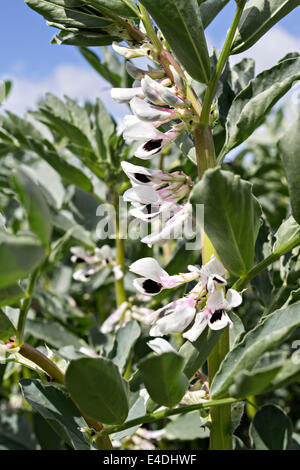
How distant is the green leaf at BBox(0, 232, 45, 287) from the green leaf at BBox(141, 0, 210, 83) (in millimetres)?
331

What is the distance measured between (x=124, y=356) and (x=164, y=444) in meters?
0.62

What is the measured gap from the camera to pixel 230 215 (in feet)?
1.95

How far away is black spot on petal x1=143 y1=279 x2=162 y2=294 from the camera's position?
75 centimetres

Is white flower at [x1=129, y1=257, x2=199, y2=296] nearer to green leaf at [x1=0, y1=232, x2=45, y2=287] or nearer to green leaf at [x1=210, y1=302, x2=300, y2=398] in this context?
green leaf at [x1=210, y1=302, x2=300, y2=398]

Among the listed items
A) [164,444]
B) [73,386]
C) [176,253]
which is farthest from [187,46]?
[164,444]

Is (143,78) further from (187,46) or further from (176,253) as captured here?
(176,253)

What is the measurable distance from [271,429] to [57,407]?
1.07 feet

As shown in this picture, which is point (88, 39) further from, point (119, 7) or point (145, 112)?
point (145, 112)

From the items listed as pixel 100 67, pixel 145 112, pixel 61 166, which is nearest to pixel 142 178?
pixel 145 112

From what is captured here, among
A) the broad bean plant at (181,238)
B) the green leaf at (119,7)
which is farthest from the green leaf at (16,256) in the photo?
the green leaf at (119,7)

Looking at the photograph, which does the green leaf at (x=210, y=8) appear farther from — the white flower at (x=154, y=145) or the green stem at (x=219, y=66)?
the white flower at (x=154, y=145)

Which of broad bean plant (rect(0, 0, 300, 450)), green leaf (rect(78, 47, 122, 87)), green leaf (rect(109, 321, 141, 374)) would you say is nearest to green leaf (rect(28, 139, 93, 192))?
green leaf (rect(78, 47, 122, 87))

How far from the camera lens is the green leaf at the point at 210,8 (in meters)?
0.77

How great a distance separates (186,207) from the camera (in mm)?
728
